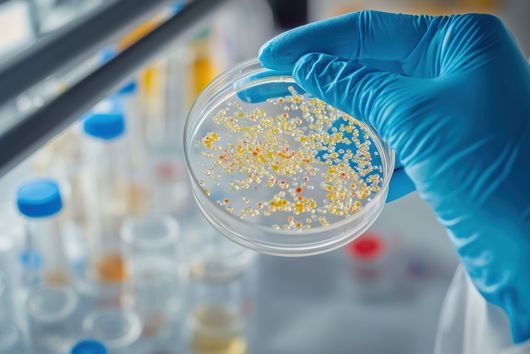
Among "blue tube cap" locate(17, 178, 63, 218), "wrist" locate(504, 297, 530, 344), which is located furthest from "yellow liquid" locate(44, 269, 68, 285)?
"wrist" locate(504, 297, 530, 344)

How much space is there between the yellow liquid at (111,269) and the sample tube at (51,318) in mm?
66

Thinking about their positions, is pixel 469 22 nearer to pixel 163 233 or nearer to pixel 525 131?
pixel 525 131

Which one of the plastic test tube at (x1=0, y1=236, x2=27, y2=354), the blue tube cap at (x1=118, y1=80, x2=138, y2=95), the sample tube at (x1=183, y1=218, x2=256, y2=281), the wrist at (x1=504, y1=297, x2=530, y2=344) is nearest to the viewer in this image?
the wrist at (x1=504, y1=297, x2=530, y2=344)

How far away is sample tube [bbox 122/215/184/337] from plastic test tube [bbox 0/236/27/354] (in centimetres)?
20

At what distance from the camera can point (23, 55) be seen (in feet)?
2.31

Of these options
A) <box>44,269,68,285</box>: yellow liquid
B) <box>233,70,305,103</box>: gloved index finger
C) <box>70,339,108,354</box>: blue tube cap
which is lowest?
<box>44,269,68,285</box>: yellow liquid

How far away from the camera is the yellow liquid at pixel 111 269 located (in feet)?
3.91

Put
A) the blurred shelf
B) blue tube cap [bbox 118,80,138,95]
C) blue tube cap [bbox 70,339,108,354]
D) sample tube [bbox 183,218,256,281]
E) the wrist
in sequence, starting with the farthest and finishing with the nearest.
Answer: sample tube [bbox 183,218,256,281] → blue tube cap [bbox 118,80,138,95] → blue tube cap [bbox 70,339,108,354] → the wrist → the blurred shelf

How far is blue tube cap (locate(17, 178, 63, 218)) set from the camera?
0.92 m

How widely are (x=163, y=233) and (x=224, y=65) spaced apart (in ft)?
1.50

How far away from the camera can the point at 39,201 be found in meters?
0.92

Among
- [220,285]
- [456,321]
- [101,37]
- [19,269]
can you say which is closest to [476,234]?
[456,321]

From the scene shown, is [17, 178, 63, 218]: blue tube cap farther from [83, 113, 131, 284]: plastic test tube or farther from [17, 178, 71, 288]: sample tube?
[83, 113, 131, 284]: plastic test tube

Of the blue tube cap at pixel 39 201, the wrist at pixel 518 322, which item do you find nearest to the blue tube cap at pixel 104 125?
the blue tube cap at pixel 39 201
